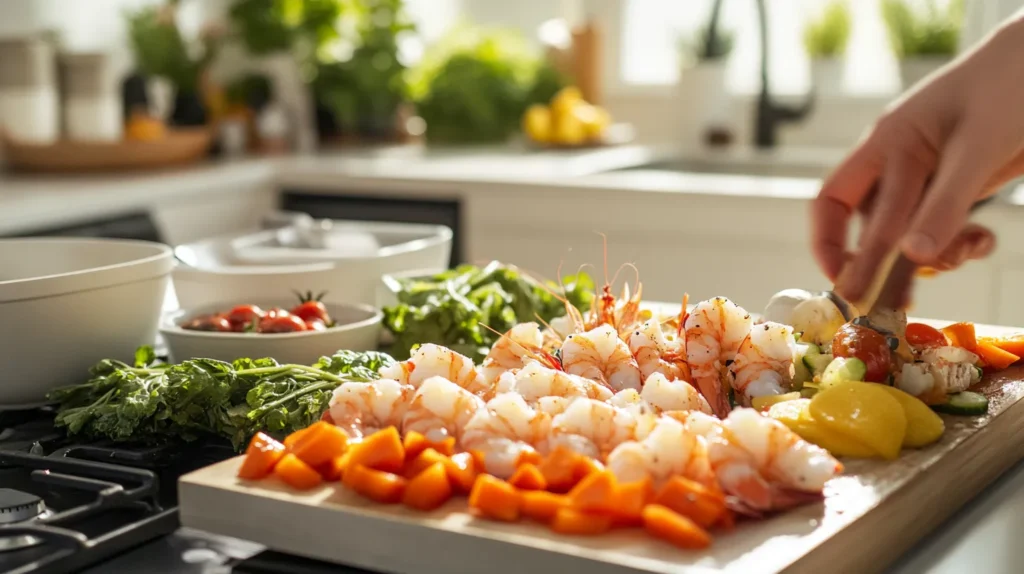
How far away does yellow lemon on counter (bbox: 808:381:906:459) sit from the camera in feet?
3.21

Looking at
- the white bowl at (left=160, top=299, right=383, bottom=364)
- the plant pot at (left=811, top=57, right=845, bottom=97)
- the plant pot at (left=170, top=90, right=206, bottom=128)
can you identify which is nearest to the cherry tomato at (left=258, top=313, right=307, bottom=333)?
the white bowl at (left=160, top=299, right=383, bottom=364)

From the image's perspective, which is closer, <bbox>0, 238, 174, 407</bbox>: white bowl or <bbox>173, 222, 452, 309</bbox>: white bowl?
<bbox>0, 238, 174, 407</bbox>: white bowl

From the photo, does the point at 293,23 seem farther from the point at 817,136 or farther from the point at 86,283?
the point at 86,283

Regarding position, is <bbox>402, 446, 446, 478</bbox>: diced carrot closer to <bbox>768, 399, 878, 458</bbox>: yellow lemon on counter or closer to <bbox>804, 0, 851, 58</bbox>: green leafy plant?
<bbox>768, 399, 878, 458</bbox>: yellow lemon on counter

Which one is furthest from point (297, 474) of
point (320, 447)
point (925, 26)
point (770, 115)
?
point (925, 26)

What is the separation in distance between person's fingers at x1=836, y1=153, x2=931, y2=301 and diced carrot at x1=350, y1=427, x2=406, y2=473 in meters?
0.50

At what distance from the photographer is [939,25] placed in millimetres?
3480

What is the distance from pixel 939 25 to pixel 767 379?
2719mm

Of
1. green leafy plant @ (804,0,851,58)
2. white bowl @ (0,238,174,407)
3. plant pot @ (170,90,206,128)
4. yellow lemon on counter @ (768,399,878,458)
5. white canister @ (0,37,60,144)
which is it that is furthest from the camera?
green leafy plant @ (804,0,851,58)

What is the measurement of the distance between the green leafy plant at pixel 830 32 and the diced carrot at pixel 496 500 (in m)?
3.18

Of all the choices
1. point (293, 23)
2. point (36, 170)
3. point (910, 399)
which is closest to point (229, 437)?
point (910, 399)

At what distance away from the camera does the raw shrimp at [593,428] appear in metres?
0.91

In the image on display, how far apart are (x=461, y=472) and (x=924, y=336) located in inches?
23.4

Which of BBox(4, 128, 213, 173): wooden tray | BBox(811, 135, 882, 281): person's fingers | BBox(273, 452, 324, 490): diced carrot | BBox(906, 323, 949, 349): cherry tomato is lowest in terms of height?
BBox(273, 452, 324, 490): diced carrot
